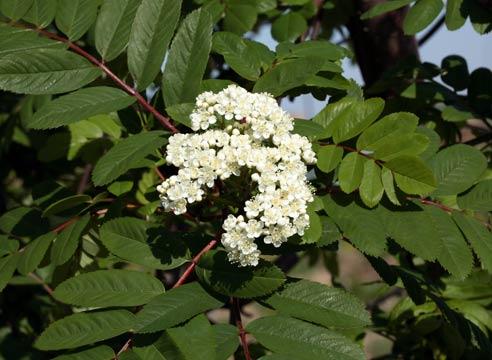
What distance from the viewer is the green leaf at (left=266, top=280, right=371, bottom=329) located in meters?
1.23

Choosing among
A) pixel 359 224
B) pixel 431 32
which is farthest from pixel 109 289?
pixel 431 32

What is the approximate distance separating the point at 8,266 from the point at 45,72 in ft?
1.32

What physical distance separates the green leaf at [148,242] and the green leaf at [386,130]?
14.8 inches

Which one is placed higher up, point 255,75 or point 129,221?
point 255,75

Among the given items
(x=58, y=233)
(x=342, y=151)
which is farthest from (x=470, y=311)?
(x=58, y=233)

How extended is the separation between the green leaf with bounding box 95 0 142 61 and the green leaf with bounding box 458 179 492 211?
728mm

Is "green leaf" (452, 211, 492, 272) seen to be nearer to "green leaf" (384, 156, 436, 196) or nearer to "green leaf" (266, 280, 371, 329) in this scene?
"green leaf" (384, 156, 436, 196)

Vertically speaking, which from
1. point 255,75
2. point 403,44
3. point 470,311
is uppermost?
point 403,44

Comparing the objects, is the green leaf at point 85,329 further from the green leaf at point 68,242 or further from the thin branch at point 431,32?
the thin branch at point 431,32

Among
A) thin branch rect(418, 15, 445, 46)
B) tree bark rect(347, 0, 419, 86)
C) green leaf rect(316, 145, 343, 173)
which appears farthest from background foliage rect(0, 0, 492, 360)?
thin branch rect(418, 15, 445, 46)

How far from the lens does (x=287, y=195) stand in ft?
3.84

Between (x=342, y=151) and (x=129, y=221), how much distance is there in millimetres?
404

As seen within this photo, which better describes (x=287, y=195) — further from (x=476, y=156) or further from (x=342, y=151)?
(x=476, y=156)

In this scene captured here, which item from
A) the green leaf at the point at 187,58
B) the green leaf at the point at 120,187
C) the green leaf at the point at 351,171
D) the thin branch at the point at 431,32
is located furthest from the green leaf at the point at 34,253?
the thin branch at the point at 431,32
